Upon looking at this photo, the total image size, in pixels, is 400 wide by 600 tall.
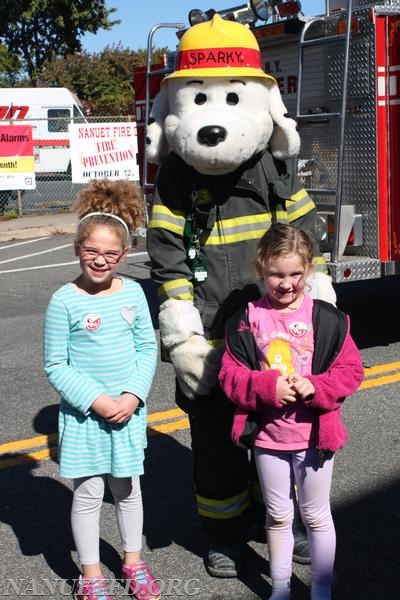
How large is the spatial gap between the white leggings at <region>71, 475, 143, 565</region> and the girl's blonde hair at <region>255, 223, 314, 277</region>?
0.93m

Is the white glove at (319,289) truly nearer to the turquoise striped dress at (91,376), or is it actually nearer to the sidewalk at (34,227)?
the turquoise striped dress at (91,376)

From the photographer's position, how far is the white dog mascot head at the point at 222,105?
3258 millimetres

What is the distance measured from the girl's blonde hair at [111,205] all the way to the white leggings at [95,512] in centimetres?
88

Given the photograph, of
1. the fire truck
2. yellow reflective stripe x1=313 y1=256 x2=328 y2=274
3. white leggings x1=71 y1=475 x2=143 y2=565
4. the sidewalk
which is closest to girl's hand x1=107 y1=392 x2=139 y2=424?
white leggings x1=71 y1=475 x2=143 y2=565

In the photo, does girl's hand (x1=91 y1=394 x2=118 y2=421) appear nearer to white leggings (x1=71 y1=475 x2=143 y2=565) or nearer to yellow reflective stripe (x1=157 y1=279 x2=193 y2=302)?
white leggings (x1=71 y1=475 x2=143 y2=565)

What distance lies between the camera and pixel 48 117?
27531 mm

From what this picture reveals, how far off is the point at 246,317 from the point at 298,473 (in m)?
0.57

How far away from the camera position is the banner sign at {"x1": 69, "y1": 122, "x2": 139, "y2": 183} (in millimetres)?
14758

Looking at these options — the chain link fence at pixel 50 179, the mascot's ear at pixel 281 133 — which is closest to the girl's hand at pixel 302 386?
the mascot's ear at pixel 281 133

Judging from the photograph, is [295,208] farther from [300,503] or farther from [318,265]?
[300,503]

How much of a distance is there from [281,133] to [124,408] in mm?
1253

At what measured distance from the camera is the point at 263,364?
2.96 meters

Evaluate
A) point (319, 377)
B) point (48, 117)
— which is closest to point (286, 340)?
point (319, 377)

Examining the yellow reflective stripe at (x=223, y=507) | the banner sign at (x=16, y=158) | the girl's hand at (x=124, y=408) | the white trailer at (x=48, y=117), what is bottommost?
the yellow reflective stripe at (x=223, y=507)
